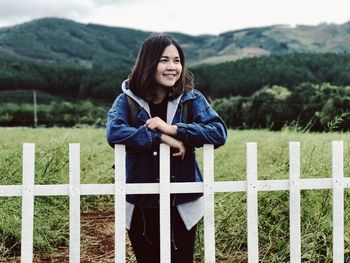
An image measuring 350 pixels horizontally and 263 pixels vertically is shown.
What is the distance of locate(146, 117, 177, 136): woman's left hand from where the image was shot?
2.78 meters

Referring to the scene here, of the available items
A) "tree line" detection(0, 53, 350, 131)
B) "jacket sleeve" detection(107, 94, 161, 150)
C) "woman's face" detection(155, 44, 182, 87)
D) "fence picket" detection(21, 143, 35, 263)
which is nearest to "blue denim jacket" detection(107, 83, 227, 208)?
"jacket sleeve" detection(107, 94, 161, 150)

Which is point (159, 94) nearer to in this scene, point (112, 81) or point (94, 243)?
point (94, 243)

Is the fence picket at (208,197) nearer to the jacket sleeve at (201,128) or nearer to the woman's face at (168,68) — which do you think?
the jacket sleeve at (201,128)

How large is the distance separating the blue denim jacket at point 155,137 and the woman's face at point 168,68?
0.11 m

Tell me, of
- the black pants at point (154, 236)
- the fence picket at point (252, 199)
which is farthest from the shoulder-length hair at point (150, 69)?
the black pants at point (154, 236)

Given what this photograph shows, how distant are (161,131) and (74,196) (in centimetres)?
64

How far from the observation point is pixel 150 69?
2.87 metres

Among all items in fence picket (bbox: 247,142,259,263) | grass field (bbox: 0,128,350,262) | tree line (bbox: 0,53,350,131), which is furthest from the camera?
tree line (bbox: 0,53,350,131)

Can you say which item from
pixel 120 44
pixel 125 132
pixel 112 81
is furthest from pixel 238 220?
pixel 120 44

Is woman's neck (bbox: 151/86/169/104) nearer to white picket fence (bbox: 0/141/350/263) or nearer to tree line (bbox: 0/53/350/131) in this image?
white picket fence (bbox: 0/141/350/263)

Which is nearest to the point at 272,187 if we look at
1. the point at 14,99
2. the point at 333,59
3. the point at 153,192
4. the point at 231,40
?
the point at 153,192

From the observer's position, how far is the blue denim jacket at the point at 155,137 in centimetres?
279

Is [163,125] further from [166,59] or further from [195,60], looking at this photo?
[195,60]

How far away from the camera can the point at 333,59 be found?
269 ft
